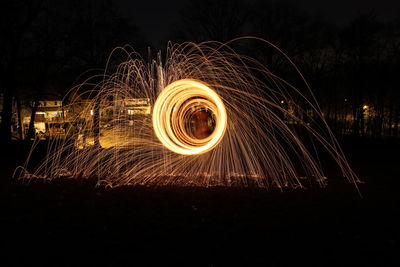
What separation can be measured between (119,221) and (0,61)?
14.6 metres

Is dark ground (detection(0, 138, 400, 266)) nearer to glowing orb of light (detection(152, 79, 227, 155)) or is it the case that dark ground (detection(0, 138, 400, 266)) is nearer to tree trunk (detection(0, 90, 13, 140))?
glowing orb of light (detection(152, 79, 227, 155))

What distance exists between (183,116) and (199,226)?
5011 millimetres

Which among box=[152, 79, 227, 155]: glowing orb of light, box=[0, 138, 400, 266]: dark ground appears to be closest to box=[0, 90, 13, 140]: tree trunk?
box=[0, 138, 400, 266]: dark ground

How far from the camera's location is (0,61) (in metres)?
15.3

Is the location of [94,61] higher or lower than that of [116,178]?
higher

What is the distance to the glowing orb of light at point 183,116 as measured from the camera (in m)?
6.75

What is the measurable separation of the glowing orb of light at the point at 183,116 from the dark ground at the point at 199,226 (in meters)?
1.19

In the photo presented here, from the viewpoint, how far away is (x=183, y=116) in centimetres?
934

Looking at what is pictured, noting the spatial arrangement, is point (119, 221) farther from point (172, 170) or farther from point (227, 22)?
point (227, 22)

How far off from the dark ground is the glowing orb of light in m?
1.19

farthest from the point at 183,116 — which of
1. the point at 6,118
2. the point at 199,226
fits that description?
the point at 6,118

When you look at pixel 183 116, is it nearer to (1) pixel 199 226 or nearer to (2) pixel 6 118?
(1) pixel 199 226

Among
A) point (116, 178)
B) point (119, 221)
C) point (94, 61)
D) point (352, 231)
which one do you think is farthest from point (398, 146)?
point (94, 61)

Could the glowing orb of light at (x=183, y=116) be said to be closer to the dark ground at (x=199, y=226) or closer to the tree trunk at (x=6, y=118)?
the dark ground at (x=199, y=226)
